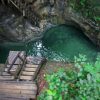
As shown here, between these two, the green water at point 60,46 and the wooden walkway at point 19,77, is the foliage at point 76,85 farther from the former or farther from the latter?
the green water at point 60,46

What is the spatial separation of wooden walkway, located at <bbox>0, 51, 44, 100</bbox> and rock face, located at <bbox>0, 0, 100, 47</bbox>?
4047mm

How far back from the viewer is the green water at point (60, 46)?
12586 millimetres

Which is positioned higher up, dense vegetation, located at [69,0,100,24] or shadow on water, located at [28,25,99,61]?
dense vegetation, located at [69,0,100,24]

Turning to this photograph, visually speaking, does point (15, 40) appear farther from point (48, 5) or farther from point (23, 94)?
point (23, 94)

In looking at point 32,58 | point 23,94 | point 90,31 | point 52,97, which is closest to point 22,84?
point 23,94

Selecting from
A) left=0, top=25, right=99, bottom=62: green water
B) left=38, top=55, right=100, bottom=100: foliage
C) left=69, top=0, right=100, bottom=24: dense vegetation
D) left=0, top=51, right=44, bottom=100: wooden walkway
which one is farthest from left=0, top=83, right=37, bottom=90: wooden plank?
left=69, top=0, right=100, bottom=24: dense vegetation

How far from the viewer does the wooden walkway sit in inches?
322

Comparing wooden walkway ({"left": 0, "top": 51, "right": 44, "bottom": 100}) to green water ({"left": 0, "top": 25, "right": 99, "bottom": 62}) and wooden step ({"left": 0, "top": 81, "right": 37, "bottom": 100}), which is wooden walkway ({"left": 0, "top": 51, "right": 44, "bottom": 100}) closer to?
wooden step ({"left": 0, "top": 81, "right": 37, "bottom": 100})

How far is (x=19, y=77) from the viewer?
8914 millimetres

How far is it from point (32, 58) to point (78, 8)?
4.68m

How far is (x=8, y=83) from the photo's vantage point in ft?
28.1

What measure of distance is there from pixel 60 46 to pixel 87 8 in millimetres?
2411

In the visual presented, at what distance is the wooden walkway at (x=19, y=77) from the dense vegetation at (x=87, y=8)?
4.38 m

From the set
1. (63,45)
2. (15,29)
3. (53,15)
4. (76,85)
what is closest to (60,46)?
(63,45)
